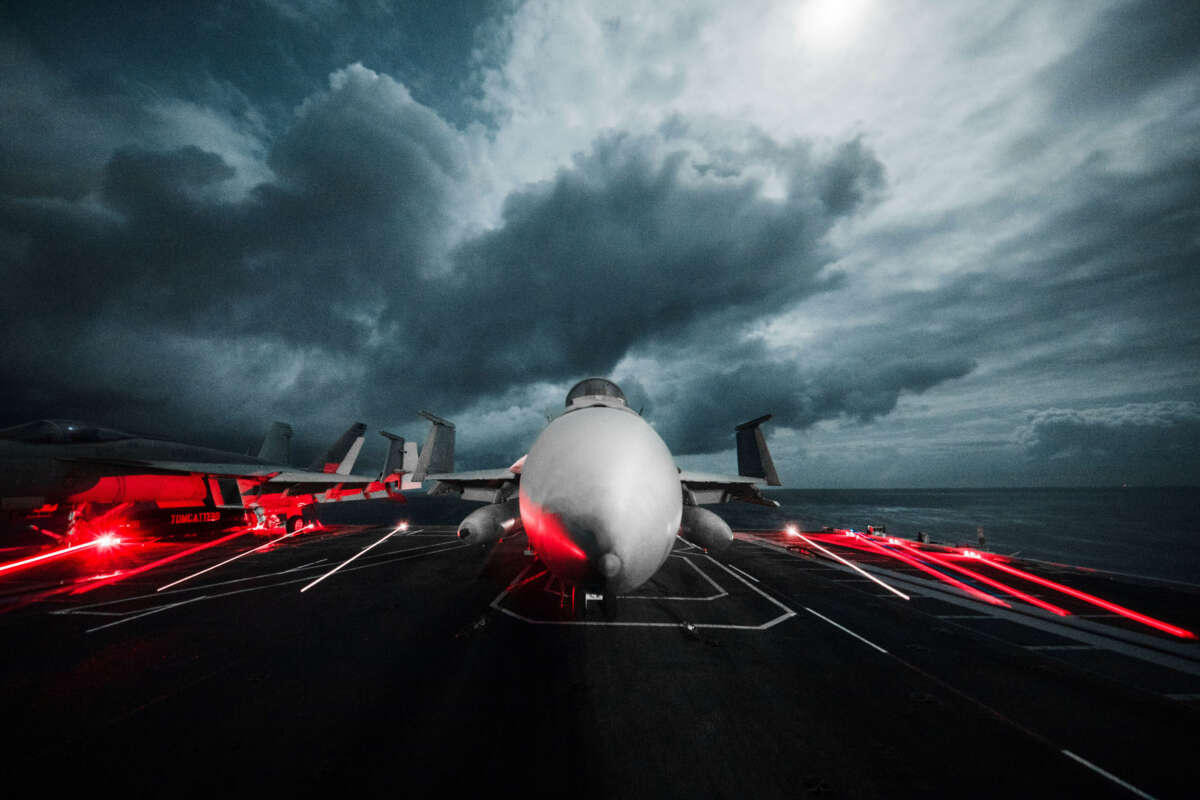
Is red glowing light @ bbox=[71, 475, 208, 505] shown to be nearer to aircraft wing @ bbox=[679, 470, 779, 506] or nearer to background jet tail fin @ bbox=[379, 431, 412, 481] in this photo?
background jet tail fin @ bbox=[379, 431, 412, 481]

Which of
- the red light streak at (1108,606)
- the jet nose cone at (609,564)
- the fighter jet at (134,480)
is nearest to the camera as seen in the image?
the jet nose cone at (609,564)

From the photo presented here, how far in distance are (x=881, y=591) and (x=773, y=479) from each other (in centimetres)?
453

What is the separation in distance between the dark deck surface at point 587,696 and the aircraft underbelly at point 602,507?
5.58 feet

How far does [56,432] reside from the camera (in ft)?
44.9

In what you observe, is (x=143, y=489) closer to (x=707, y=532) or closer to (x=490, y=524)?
(x=490, y=524)

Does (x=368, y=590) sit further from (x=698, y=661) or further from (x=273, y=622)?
(x=698, y=661)

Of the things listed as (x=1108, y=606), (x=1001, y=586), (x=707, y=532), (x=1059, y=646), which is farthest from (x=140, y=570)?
(x=1108, y=606)

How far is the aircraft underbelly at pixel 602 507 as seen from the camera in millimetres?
3338

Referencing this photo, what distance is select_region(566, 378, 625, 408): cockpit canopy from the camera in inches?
255

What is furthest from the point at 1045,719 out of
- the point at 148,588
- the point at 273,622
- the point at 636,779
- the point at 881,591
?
the point at 148,588

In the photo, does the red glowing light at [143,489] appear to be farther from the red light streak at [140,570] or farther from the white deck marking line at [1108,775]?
the white deck marking line at [1108,775]

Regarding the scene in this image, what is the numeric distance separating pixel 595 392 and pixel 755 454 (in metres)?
5.81

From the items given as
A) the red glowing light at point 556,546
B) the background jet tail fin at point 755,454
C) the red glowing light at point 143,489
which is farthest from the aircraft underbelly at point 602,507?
the red glowing light at point 143,489

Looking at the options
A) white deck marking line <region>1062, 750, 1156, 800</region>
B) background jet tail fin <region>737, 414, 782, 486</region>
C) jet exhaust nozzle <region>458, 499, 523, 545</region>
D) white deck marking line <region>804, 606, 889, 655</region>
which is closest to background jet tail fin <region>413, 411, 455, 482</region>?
jet exhaust nozzle <region>458, 499, 523, 545</region>
